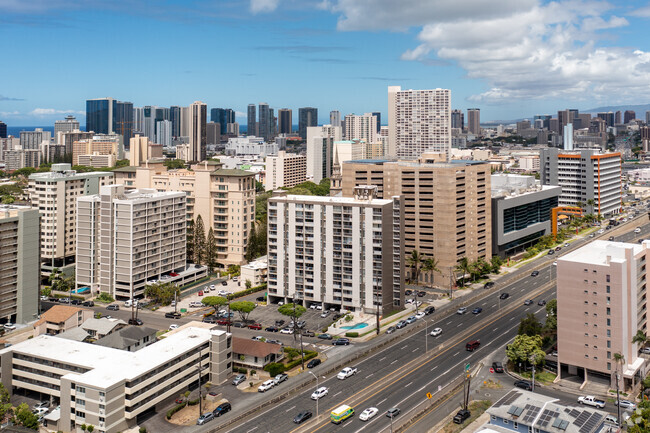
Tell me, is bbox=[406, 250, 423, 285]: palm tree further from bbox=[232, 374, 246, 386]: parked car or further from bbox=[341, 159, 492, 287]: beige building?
bbox=[232, 374, 246, 386]: parked car

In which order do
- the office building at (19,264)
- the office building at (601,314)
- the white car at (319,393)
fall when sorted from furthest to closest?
the office building at (19,264) < the office building at (601,314) < the white car at (319,393)

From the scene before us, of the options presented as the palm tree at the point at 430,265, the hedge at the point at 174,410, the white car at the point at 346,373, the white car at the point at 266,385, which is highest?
the palm tree at the point at 430,265

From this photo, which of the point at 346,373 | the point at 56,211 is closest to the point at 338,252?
the point at 346,373

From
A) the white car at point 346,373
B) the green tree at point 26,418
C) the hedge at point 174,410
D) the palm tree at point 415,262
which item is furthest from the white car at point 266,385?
the palm tree at point 415,262

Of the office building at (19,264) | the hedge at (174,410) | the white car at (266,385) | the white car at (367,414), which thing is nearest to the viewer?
the white car at (367,414)

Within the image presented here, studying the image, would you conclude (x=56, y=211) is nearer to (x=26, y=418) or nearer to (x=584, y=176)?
(x=26, y=418)

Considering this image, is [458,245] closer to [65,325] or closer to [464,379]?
[464,379]

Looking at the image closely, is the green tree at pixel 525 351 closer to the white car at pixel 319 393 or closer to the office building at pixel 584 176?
the white car at pixel 319 393
